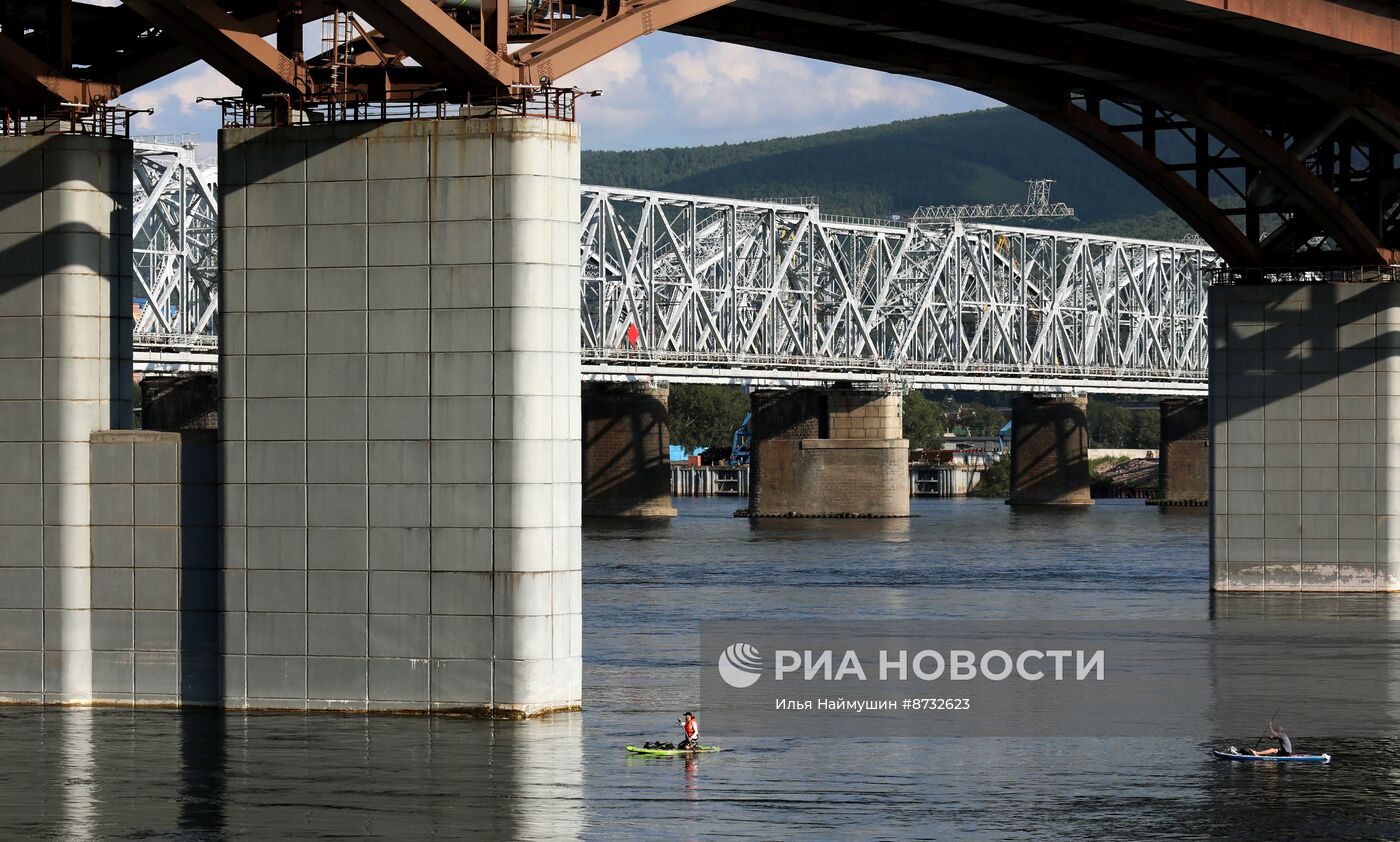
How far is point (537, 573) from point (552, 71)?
7.19 metres

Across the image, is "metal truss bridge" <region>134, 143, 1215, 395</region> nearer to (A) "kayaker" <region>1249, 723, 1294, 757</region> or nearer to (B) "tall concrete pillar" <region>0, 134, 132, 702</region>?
(B) "tall concrete pillar" <region>0, 134, 132, 702</region>

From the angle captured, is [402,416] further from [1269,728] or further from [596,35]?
[1269,728]

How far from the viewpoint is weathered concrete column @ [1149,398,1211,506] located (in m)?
187

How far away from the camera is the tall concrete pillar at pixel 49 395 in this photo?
1379 inches

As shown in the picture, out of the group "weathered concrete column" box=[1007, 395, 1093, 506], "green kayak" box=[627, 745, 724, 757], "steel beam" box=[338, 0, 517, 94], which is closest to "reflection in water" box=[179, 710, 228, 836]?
"green kayak" box=[627, 745, 724, 757]

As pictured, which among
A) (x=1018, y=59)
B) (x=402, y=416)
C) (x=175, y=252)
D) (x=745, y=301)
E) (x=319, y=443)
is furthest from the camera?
(x=745, y=301)

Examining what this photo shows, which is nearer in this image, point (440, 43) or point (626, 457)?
point (440, 43)

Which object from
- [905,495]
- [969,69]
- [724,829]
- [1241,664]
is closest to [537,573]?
[724,829]

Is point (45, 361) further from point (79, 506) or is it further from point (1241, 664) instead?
point (1241, 664)

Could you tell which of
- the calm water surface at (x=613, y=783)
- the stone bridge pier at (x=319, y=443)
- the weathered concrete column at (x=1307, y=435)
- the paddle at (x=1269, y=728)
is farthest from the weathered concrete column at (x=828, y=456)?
the stone bridge pier at (x=319, y=443)

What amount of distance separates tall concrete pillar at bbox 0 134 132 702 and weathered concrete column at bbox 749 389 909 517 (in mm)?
120931

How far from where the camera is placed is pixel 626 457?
155375 millimetres

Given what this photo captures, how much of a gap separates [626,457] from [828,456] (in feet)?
44.3

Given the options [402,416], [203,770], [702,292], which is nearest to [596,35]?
[402,416]
